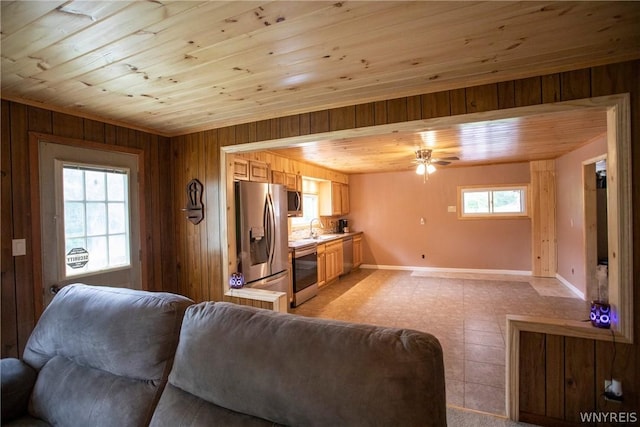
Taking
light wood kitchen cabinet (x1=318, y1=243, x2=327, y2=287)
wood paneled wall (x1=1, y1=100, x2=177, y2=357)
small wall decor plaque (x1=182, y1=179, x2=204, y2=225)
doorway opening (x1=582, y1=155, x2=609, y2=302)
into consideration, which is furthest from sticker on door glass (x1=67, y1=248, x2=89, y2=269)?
doorway opening (x1=582, y1=155, x2=609, y2=302)

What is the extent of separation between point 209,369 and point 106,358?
1.88ft

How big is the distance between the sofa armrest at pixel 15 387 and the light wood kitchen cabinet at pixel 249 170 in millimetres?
2344

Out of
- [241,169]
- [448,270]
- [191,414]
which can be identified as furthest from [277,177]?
[448,270]

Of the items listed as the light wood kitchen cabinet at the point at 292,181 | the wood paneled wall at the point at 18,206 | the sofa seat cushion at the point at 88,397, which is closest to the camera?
the sofa seat cushion at the point at 88,397

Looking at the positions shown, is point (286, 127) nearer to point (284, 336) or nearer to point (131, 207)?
point (131, 207)

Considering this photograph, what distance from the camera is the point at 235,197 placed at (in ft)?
10.6

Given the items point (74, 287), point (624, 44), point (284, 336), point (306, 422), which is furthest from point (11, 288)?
point (624, 44)

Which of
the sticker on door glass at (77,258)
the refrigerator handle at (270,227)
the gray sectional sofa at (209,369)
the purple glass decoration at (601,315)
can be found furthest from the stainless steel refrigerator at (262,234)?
the purple glass decoration at (601,315)

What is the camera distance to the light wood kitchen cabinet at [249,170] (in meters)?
3.54

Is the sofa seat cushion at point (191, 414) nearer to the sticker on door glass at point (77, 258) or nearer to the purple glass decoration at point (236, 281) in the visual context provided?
the purple glass decoration at point (236, 281)

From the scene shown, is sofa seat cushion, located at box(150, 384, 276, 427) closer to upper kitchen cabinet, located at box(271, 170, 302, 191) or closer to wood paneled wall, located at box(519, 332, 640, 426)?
wood paneled wall, located at box(519, 332, 640, 426)

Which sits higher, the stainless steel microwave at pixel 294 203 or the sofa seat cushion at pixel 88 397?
the stainless steel microwave at pixel 294 203

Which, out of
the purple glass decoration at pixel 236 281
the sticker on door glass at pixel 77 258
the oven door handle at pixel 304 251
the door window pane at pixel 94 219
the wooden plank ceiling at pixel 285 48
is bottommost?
the purple glass decoration at pixel 236 281

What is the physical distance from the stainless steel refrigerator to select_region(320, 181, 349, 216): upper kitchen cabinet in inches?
93.2
